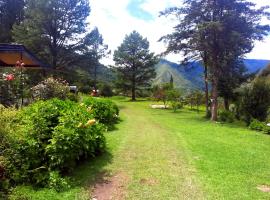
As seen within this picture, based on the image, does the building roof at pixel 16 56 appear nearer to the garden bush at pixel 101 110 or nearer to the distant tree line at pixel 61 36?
the garden bush at pixel 101 110

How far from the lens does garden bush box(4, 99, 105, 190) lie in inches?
288

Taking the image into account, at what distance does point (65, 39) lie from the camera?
111 feet

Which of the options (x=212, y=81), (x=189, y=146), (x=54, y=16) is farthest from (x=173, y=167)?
(x=54, y=16)

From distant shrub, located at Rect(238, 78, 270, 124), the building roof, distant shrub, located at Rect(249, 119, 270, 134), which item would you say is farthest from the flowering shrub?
distant shrub, located at Rect(238, 78, 270, 124)

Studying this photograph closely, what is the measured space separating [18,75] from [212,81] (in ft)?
42.8

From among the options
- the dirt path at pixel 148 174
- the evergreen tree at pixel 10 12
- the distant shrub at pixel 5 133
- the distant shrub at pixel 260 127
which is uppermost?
the evergreen tree at pixel 10 12

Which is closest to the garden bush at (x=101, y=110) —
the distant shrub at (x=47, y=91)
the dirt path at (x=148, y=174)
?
the distant shrub at (x=47, y=91)

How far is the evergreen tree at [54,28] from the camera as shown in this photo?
3222 centimetres

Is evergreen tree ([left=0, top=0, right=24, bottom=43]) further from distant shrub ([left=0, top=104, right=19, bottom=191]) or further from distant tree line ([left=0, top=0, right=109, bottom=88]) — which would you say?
distant shrub ([left=0, top=104, right=19, bottom=191])

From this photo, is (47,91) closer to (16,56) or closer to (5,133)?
(16,56)

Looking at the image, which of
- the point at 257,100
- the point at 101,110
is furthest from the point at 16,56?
the point at 257,100

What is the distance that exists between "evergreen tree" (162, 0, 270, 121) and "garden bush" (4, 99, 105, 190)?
13.8 m

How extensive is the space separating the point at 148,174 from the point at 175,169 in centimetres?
82

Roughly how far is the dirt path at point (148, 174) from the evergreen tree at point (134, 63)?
109 feet
